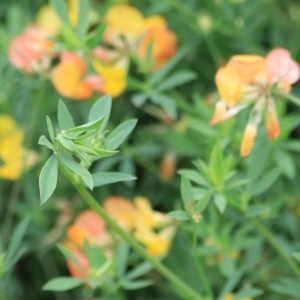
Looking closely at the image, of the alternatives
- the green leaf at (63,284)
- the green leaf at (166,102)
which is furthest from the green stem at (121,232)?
the green leaf at (166,102)

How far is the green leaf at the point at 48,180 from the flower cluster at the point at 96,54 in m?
0.35

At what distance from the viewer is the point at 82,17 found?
3.19ft

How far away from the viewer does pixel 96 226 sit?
1.19 metres

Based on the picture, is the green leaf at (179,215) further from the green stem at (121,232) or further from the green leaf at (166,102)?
the green leaf at (166,102)

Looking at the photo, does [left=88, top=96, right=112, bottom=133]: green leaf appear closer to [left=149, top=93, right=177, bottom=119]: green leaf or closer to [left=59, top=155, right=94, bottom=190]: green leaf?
[left=59, top=155, right=94, bottom=190]: green leaf

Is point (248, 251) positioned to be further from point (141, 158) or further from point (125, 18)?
point (125, 18)

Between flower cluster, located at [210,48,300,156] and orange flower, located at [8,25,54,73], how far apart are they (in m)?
Result: 0.46

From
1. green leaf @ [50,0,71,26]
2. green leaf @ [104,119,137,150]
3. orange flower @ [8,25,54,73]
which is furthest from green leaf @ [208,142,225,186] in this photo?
orange flower @ [8,25,54,73]

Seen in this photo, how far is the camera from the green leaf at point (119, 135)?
0.79 meters

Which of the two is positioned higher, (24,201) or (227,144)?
(227,144)

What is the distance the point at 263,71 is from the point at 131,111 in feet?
2.01

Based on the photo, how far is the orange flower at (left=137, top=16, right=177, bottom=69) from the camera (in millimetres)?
1275

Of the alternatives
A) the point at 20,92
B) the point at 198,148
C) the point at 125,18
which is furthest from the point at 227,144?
the point at 20,92

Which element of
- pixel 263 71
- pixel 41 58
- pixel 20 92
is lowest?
pixel 20 92
